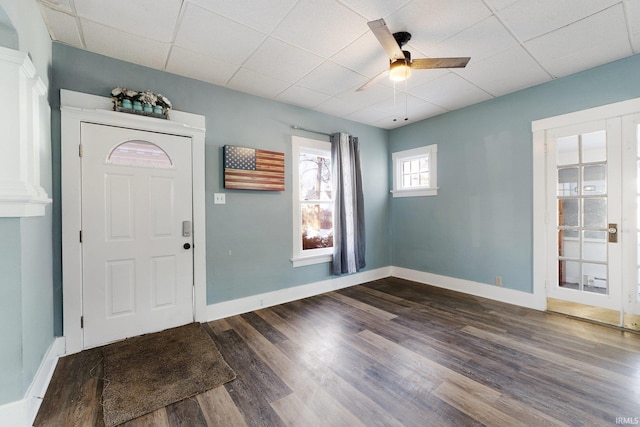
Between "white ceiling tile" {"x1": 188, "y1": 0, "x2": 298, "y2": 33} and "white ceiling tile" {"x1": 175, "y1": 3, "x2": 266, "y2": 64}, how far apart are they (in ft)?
0.21

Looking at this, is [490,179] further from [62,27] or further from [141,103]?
[62,27]

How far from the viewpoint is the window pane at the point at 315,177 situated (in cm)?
396

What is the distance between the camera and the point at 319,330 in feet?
9.02

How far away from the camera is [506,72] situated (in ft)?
9.37

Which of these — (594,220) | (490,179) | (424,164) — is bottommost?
(594,220)

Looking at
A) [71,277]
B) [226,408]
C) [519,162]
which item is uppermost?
[519,162]

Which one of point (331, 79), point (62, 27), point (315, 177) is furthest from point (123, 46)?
point (315, 177)

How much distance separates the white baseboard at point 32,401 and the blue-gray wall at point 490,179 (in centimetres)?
450

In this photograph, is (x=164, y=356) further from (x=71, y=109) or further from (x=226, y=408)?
(x=71, y=109)

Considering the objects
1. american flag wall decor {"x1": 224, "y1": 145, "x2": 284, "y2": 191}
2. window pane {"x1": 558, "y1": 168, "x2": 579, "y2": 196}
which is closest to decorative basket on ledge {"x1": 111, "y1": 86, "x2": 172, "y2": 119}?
american flag wall decor {"x1": 224, "y1": 145, "x2": 284, "y2": 191}

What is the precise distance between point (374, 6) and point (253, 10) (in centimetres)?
89

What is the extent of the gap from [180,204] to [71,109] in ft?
3.90

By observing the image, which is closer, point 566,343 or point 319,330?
point 566,343

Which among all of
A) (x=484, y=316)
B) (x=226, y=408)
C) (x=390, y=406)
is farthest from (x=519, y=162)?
(x=226, y=408)
